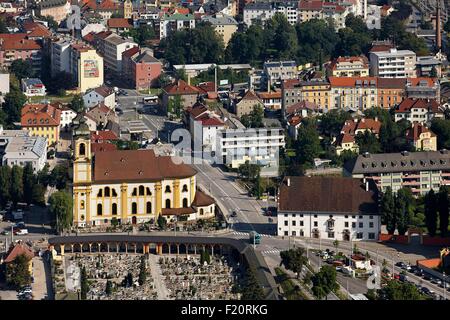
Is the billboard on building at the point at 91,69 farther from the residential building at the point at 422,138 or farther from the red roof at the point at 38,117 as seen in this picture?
the residential building at the point at 422,138

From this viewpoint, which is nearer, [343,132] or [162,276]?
[162,276]

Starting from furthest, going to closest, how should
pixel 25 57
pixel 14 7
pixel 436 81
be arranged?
pixel 14 7 → pixel 25 57 → pixel 436 81

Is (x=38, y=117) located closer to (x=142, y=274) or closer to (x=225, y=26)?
(x=142, y=274)

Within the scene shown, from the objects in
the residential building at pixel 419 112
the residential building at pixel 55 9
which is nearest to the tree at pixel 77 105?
the residential building at pixel 419 112

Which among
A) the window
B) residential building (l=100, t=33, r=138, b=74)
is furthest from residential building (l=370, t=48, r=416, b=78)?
the window

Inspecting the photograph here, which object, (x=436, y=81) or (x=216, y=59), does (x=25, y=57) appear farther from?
(x=436, y=81)

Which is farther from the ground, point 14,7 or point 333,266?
point 14,7

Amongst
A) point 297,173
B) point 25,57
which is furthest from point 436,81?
point 25,57
